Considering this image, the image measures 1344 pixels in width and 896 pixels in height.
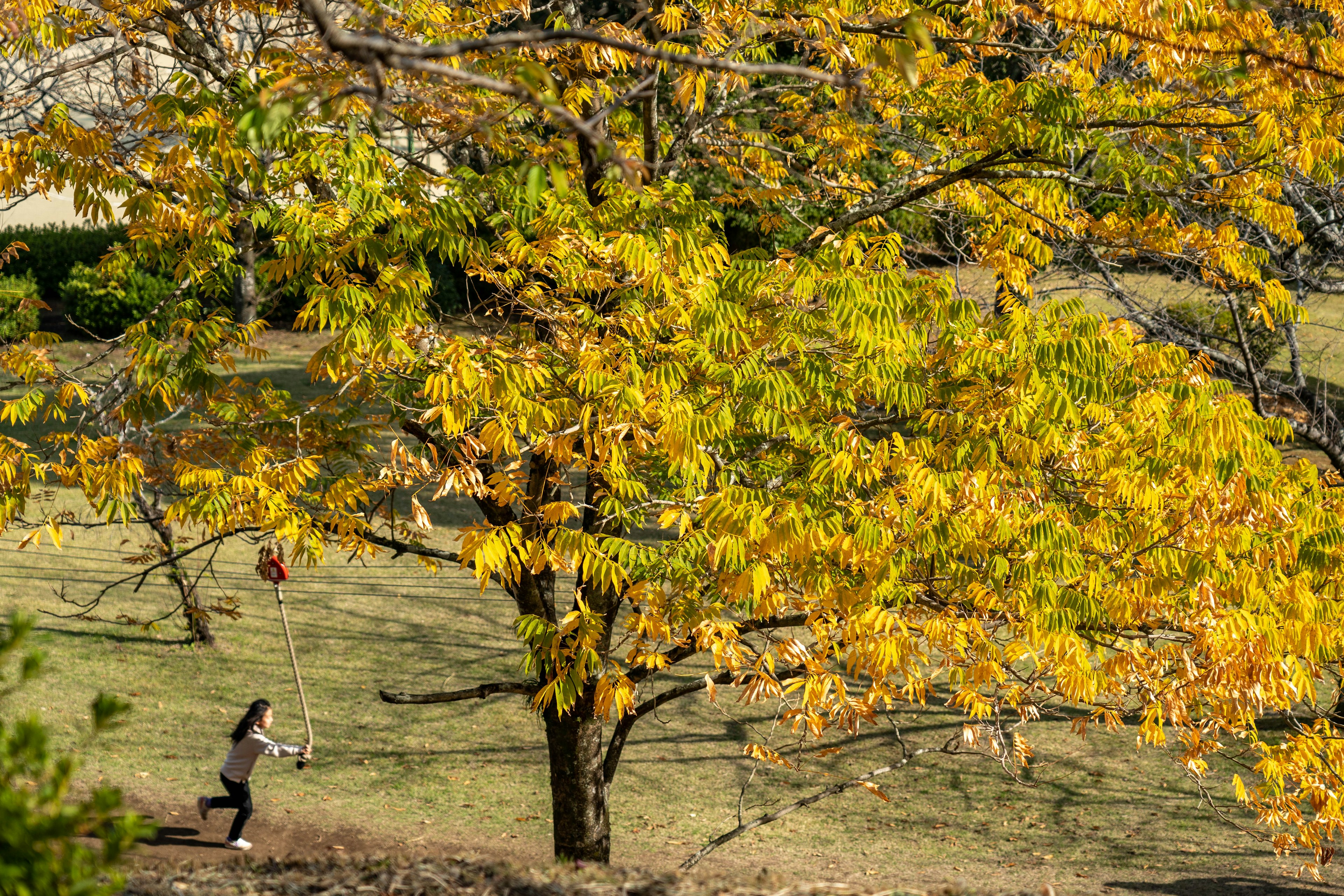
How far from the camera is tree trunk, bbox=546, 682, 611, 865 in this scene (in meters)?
7.92

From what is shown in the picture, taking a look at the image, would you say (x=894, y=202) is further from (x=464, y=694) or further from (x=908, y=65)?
(x=908, y=65)

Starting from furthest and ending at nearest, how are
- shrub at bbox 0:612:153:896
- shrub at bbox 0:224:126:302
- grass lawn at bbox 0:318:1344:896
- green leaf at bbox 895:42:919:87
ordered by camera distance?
shrub at bbox 0:224:126:302, grass lawn at bbox 0:318:1344:896, green leaf at bbox 895:42:919:87, shrub at bbox 0:612:153:896

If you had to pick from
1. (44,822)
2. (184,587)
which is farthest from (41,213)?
(44,822)

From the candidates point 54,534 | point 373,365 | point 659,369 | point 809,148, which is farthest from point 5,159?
point 809,148

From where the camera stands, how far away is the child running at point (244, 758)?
877 cm

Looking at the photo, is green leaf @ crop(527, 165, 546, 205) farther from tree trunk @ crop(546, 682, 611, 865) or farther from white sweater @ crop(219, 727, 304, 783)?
white sweater @ crop(219, 727, 304, 783)

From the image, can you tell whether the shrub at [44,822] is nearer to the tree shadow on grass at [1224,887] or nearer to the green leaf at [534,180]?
the green leaf at [534,180]

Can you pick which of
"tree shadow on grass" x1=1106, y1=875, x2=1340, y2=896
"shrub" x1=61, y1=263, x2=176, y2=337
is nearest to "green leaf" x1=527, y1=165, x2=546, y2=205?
"tree shadow on grass" x1=1106, y1=875, x2=1340, y2=896

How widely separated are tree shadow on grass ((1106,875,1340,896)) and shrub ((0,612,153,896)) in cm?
894

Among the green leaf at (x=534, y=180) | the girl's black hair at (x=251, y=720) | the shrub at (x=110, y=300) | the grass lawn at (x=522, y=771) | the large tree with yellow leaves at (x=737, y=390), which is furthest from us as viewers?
the shrub at (x=110, y=300)

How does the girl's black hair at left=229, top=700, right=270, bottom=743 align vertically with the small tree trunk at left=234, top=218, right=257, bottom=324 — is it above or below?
below

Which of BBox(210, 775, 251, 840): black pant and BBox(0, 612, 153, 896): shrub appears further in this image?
BBox(210, 775, 251, 840): black pant

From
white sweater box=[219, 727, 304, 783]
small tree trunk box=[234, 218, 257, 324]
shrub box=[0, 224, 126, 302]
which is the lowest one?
white sweater box=[219, 727, 304, 783]

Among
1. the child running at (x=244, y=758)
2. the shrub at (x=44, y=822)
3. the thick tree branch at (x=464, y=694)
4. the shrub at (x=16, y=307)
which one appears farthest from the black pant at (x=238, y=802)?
the shrub at (x=16, y=307)
